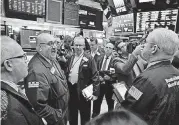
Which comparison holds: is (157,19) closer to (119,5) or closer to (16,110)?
(119,5)

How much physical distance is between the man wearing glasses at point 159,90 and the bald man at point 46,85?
85 centimetres

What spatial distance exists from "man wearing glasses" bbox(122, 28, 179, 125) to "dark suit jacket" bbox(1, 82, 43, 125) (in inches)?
32.5

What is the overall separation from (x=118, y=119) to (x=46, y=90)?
1.65 meters

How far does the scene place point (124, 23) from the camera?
5.29 meters

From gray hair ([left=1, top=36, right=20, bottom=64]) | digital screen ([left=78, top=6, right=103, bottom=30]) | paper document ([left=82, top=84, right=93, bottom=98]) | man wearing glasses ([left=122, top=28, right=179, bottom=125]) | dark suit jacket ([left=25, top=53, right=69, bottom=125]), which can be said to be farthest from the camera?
digital screen ([left=78, top=6, right=103, bottom=30])

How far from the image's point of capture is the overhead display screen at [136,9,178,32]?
4.29 meters

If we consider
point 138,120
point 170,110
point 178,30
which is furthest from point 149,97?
point 178,30

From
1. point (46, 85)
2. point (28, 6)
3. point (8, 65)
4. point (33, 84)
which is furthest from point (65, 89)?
point (28, 6)

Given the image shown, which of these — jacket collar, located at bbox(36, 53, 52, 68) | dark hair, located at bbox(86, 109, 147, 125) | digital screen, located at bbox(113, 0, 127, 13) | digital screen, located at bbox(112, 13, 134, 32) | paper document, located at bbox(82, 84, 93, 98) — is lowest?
paper document, located at bbox(82, 84, 93, 98)

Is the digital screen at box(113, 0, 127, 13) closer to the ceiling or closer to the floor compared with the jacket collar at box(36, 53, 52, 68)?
closer to the ceiling

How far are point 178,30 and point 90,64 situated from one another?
206cm

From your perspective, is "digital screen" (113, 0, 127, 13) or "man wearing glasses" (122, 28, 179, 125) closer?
"man wearing glasses" (122, 28, 179, 125)

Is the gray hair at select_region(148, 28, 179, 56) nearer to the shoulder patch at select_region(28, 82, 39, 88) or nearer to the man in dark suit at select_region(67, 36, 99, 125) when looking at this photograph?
the shoulder patch at select_region(28, 82, 39, 88)

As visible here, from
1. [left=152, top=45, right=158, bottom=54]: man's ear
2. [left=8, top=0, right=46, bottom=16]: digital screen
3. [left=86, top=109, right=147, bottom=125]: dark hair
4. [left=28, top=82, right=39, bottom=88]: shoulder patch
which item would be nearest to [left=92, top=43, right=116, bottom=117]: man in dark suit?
[left=8, top=0, right=46, bottom=16]: digital screen
